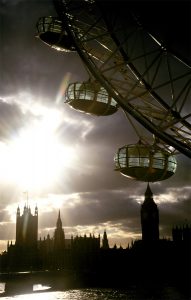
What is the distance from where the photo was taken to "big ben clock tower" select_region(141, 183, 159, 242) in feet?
405

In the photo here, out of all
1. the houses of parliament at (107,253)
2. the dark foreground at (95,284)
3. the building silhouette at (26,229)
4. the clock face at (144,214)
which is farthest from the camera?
the building silhouette at (26,229)

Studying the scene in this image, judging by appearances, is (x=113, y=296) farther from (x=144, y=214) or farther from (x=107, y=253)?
(x=144, y=214)

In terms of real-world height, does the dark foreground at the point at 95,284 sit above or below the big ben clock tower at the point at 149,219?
below

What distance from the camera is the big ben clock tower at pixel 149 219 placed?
123 meters

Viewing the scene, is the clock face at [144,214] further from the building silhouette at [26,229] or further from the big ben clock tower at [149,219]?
the building silhouette at [26,229]

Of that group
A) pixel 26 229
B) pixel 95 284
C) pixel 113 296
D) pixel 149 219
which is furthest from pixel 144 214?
pixel 113 296

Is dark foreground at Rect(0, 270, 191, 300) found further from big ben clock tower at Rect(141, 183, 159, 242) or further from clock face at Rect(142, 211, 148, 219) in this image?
clock face at Rect(142, 211, 148, 219)

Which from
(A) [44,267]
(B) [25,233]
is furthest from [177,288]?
(B) [25,233]

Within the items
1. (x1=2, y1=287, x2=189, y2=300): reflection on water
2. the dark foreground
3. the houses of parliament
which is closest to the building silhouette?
the houses of parliament

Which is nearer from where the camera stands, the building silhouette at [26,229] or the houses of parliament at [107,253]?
the houses of parliament at [107,253]

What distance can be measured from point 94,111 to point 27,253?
13891 centimetres

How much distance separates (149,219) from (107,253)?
1641 centimetres

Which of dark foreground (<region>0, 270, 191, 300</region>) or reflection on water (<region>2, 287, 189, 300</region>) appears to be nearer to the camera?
reflection on water (<region>2, 287, 189, 300</region>)

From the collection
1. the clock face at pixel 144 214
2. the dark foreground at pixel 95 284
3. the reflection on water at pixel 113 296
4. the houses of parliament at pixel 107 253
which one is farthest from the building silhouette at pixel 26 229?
the reflection on water at pixel 113 296
